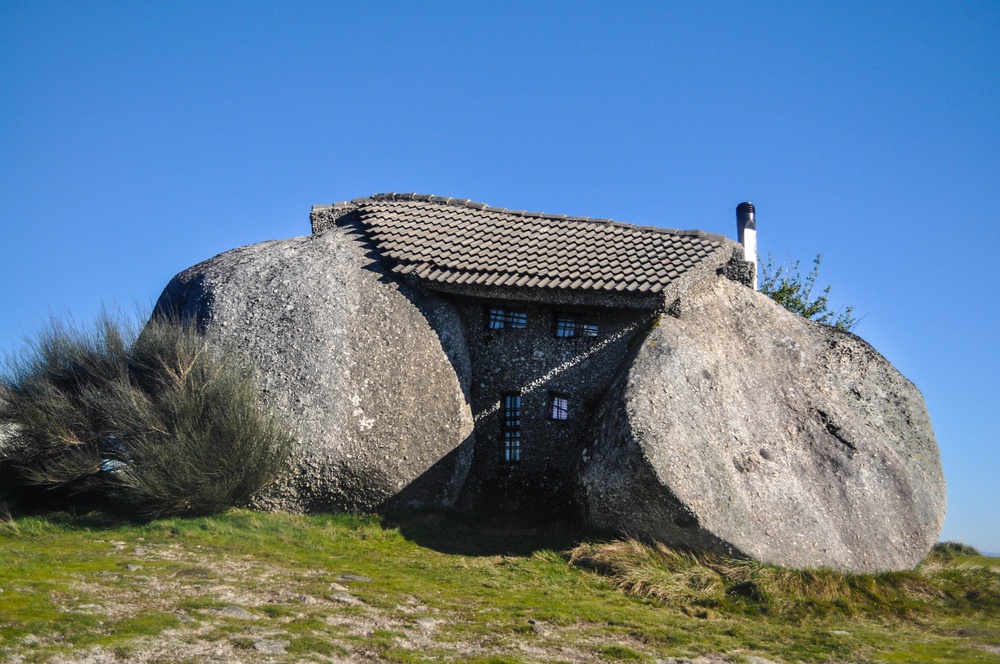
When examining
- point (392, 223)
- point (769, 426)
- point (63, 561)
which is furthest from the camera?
point (392, 223)

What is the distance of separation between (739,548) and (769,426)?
2.74 meters

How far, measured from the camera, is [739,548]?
1319 centimetres

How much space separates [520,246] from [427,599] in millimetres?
8180

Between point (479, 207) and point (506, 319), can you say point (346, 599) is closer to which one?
point (506, 319)

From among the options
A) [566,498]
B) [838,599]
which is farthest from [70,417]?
[838,599]

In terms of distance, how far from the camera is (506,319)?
1692 centimetres

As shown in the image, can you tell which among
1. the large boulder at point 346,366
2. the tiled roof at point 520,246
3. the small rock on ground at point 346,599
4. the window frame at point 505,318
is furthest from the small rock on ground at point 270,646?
the window frame at point 505,318

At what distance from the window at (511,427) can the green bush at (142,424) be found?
4005 mm

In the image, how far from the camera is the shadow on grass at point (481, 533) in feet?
46.6

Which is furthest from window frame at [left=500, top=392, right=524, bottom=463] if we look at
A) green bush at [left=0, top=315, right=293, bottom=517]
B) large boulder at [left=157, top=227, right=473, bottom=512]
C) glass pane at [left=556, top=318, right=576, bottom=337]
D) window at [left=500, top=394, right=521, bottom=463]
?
green bush at [left=0, top=315, right=293, bottom=517]

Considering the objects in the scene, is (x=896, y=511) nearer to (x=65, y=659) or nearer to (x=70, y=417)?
(x=65, y=659)

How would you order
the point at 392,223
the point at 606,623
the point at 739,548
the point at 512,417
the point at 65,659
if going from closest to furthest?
the point at 65,659
the point at 606,623
the point at 739,548
the point at 512,417
the point at 392,223

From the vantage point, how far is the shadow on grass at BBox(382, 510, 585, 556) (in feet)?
46.6

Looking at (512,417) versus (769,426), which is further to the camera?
(512,417)
